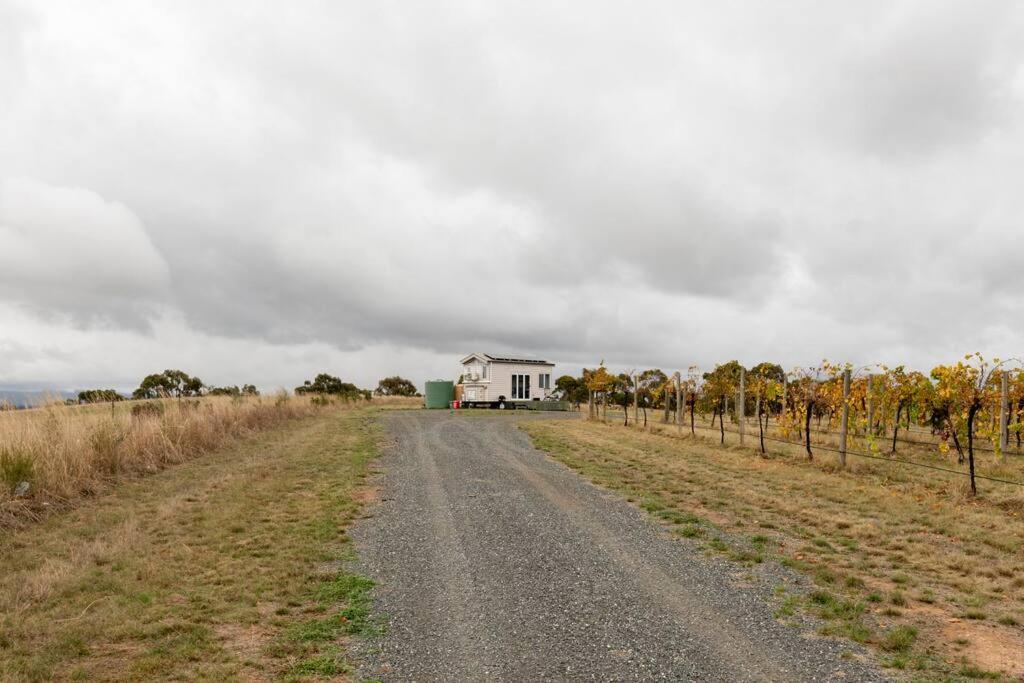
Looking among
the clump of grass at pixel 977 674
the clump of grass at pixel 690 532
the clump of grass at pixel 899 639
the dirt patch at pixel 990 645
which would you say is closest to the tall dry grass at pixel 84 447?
the clump of grass at pixel 690 532

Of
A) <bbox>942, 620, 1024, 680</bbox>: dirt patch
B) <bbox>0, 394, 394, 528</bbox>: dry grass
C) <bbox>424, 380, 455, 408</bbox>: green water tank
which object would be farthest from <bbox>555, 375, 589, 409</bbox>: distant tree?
<bbox>942, 620, 1024, 680</bbox>: dirt patch

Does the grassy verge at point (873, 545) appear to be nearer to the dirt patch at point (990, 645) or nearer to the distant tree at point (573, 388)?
the dirt patch at point (990, 645)

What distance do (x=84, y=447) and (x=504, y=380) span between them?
122 ft

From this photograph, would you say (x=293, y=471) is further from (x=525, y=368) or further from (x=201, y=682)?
(x=525, y=368)

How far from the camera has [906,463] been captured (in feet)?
52.4

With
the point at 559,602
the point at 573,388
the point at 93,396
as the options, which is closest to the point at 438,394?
the point at 573,388

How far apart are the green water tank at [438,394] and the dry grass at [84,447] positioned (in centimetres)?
2598

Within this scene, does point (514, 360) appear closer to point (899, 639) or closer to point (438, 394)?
point (438, 394)

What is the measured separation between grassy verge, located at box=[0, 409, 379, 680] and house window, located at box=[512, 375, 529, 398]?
122ft

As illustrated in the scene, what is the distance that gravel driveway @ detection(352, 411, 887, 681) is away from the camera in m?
4.79

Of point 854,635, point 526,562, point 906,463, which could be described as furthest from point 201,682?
point 906,463

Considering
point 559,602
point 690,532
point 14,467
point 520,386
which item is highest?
point 520,386

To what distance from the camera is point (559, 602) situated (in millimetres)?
6176

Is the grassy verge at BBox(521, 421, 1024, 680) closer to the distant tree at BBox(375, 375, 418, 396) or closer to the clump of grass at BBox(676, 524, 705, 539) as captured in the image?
the clump of grass at BBox(676, 524, 705, 539)
